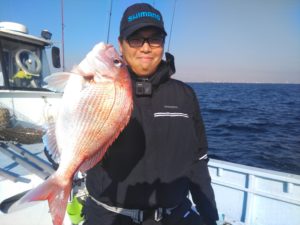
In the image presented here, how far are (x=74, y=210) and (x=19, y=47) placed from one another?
4.64 meters

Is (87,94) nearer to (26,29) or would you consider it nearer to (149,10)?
(149,10)

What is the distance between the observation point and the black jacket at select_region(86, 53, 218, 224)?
2.17 metres

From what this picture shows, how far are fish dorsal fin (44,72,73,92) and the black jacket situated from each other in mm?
753

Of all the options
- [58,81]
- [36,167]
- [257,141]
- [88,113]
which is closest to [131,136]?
[88,113]

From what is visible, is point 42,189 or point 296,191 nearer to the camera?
point 42,189

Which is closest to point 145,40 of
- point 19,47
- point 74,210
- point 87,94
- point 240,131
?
point 87,94

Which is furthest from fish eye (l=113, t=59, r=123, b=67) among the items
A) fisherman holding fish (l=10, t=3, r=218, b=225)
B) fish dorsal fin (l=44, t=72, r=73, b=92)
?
fish dorsal fin (l=44, t=72, r=73, b=92)

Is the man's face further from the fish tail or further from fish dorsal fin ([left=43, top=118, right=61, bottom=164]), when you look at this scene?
the fish tail

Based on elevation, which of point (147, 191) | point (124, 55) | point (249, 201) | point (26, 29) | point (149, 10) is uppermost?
point (26, 29)

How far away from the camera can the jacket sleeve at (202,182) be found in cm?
253

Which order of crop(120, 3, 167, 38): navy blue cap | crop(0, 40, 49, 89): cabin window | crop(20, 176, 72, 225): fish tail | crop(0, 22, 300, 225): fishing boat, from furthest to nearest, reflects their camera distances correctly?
crop(0, 40, 49, 89): cabin window, crop(0, 22, 300, 225): fishing boat, crop(120, 3, 167, 38): navy blue cap, crop(20, 176, 72, 225): fish tail

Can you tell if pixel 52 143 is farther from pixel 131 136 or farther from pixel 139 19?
pixel 139 19

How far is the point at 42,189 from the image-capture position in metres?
1.49

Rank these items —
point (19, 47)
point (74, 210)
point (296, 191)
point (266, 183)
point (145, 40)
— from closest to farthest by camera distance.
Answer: point (145, 40)
point (74, 210)
point (296, 191)
point (266, 183)
point (19, 47)
